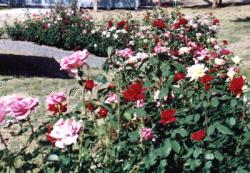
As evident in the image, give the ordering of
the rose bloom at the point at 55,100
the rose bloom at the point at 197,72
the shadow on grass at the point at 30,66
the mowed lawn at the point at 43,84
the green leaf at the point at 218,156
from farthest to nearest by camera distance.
Result: the shadow on grass at the point at 30,66
the mowed lawn at the point at 43,84
the rose bloom at the point at 197,72
the green leaf at the point at 218,156
the rose bloom at the point at 55,100

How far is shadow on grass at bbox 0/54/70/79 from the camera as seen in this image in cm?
1137

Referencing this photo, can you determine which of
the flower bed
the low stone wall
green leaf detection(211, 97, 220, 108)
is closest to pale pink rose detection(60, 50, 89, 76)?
the flower bed

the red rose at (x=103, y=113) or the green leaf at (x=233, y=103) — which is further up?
the green leaf at (x=233, y=103)

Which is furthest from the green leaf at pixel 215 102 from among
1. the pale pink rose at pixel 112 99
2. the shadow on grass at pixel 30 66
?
the shadow on grass at pixel 30 66

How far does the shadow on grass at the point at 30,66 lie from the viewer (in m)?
11.4

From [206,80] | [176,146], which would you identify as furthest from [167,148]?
[206,80]

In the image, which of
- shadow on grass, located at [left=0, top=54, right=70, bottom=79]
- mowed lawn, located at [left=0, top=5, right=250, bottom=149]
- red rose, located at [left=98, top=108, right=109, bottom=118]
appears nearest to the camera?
red rose, located at [left=98, top=108, right=109, bottom=118]

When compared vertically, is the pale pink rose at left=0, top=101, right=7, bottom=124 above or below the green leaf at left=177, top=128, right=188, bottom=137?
above

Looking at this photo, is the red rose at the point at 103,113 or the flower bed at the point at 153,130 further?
the red rose at the point at 103,113

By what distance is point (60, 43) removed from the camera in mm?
15711

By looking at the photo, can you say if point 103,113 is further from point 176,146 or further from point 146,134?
point 176,146

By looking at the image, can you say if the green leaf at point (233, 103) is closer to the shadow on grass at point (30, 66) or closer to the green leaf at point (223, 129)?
the green leaf at point (223, 129)

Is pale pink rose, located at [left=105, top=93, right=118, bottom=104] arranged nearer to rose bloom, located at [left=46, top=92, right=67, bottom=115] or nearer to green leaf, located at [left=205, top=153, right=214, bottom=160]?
rose bloom, located at [left=46, top=92, right=67, bottom=115]

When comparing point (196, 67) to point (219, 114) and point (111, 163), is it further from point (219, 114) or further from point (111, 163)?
point (111, 163)
